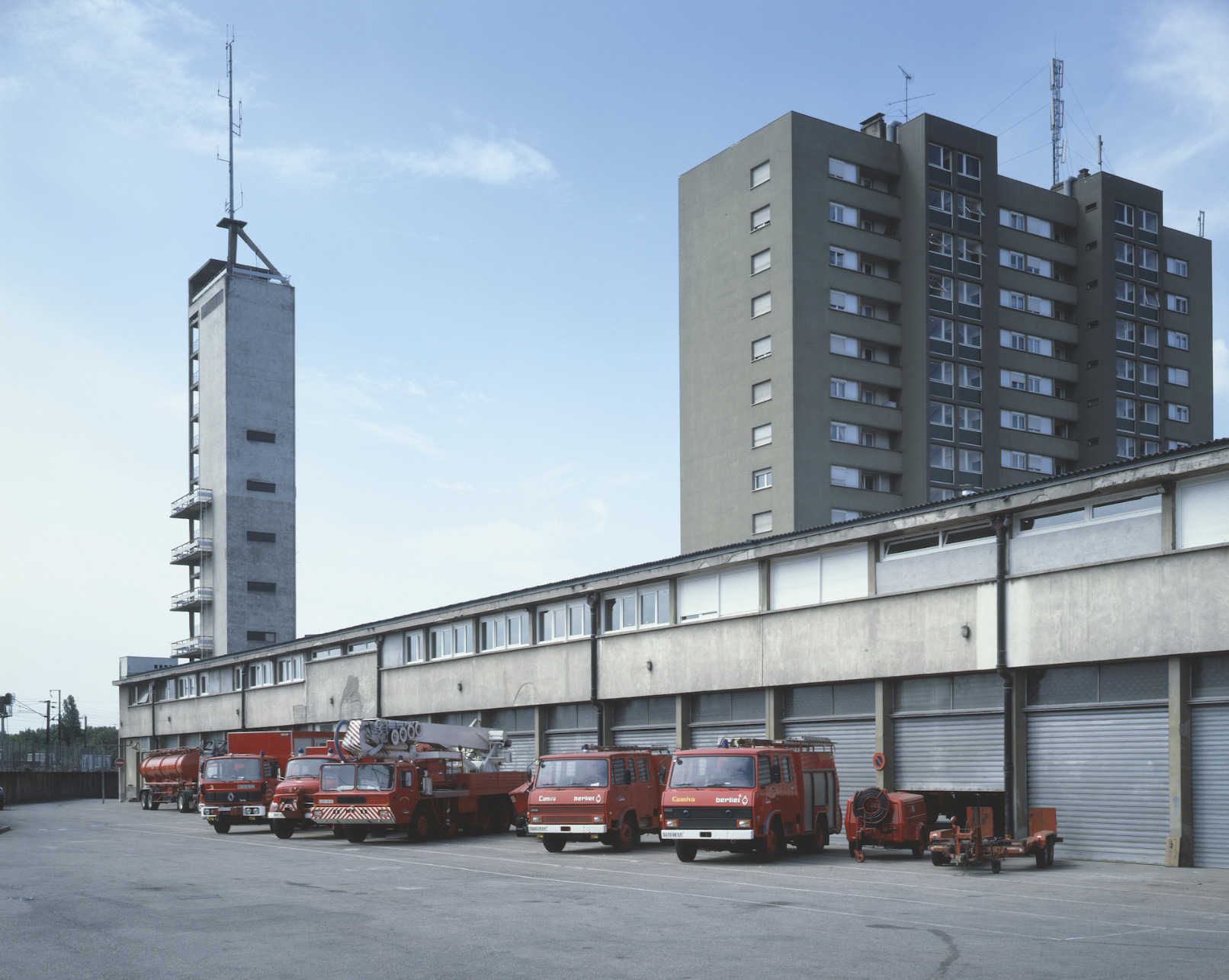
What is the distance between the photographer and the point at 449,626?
47.5 metres

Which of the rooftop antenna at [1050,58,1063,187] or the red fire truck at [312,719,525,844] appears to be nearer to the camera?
the red fire truck at [312,719,525,844]

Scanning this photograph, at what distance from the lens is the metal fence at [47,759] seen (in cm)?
8531

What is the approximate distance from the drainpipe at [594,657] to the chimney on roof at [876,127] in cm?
4070

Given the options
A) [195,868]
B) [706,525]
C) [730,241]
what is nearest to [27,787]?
[706,525]

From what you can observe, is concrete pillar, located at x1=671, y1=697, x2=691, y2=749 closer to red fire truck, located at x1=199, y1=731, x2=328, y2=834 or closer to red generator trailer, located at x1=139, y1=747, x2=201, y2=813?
red fire truck, located at x1=199, y1=731, x2=328, y2=834

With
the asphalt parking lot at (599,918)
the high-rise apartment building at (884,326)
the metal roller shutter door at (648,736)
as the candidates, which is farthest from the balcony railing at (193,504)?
the asphalt parking lot at (599,918)

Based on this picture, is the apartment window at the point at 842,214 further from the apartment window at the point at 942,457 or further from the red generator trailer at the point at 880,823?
the red generator trailer at the point at 880,823

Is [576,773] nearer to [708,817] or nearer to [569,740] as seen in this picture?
[708,817]

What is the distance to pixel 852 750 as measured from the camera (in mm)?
29734

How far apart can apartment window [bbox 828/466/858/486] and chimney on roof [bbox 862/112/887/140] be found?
18.6m

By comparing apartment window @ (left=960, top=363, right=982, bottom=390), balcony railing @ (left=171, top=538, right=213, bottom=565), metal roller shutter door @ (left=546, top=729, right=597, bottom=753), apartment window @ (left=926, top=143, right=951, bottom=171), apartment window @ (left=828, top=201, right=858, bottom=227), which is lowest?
metal roller shutter door @ (left=546, top=729, right=597, bottom=753)

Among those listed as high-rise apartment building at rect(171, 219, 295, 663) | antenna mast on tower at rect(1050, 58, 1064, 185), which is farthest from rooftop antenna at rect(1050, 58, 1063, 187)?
high-rise apartment building at rect(171, 219, 295, 663)

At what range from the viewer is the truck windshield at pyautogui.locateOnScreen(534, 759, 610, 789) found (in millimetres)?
27094

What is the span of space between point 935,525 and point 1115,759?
6.13 meters
